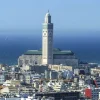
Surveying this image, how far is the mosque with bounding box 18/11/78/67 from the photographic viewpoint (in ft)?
233

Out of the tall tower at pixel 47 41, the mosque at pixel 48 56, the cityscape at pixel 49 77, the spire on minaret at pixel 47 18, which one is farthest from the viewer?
the spire on minaret at pixel 47 18

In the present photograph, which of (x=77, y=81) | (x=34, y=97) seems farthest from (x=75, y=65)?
(x=34, y=97)

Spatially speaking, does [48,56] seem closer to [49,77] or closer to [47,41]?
[47,41]

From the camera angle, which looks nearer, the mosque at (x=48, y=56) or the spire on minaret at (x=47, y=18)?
the mosque at (x=48, y=56)

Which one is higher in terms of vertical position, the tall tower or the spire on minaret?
the spire on minaret


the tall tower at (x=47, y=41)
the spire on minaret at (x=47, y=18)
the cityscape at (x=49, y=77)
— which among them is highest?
the spire on minaret at (x=47, y=18)

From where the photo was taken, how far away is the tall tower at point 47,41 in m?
71.4

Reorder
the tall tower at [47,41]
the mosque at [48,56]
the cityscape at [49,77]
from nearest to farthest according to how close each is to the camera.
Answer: the cityscape at [49,77]
the mosque at [48,56]
the tall tower at [47,41]

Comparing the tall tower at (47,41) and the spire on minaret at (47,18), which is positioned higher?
the spire on minaret at (47,18)

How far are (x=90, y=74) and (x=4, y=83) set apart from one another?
853cm

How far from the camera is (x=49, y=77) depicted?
2376 inches

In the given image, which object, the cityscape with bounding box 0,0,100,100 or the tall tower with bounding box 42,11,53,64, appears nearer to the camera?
the cityscape with bounding box 0,0,100,100

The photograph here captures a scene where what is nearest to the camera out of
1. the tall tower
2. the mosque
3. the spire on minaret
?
the mosque

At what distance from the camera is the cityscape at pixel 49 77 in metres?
46.8
